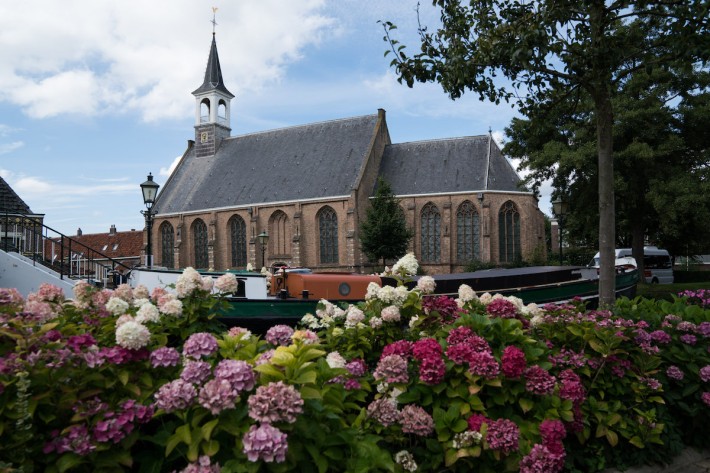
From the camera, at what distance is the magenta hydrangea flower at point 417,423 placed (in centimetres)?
329

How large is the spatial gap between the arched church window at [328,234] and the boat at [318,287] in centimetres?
3023

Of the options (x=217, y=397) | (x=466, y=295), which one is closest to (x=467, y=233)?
(x=466, y=295)

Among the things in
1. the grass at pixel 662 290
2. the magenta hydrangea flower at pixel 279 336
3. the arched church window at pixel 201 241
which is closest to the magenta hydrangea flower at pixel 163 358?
the magenta hydrangea flower at pixel 279 336

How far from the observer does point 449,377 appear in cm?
364

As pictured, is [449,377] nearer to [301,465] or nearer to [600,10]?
[301,465]

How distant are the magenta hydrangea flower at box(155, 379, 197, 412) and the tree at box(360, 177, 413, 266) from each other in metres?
35.4

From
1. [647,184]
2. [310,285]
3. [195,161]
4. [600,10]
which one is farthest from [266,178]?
[600,10]

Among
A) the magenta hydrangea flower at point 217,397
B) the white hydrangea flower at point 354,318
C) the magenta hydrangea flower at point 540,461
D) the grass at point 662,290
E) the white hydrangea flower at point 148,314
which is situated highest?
the white hydrangea flower at point 148,314

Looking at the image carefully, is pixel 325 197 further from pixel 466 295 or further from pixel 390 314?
pixel 390 314

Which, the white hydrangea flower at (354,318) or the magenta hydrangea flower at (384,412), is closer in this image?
the magenta hydrangea flower at (384,412)

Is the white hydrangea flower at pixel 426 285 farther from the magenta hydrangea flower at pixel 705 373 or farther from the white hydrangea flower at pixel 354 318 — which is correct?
the magenta hydrangea flower at pixel 705 373

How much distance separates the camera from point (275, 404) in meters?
2.44

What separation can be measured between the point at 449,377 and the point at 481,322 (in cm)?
62

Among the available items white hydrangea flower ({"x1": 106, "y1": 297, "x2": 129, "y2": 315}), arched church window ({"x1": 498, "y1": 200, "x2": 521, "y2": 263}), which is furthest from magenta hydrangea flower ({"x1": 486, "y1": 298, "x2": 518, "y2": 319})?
arched church window ({"x1": 498, "y1": 200, "x2": 521, "y2": 263})
